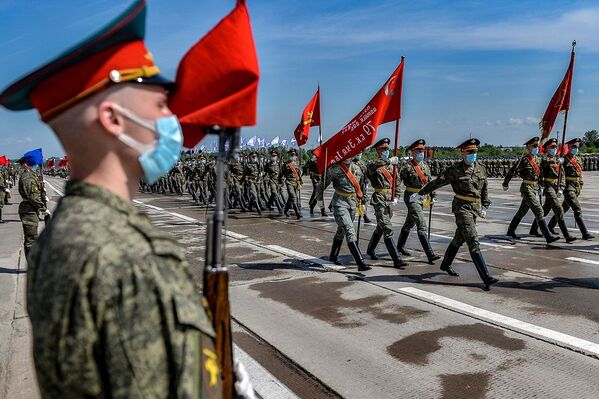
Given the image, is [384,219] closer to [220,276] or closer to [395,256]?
[395,256]

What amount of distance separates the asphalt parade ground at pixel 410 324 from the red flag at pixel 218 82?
146 centimetres

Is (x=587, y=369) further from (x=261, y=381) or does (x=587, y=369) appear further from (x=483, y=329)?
(x=261, y=381)

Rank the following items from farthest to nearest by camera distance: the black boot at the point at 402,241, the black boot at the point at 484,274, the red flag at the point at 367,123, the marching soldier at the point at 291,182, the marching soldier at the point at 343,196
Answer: the marching soldier at the point at 291,182 < the black boot at the point at 402,241 < the marching soldier at the point at 343,196 < the red flag at the point at 367,123 < the black boot at the point at 484,274

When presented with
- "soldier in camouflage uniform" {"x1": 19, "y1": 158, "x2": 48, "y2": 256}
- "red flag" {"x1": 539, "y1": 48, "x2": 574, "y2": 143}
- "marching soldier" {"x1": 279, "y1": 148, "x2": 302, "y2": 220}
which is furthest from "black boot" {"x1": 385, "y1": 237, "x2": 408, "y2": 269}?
"marching soldier" {"x1": 279, "y1": 148, "x2": 302, "y2": 220}

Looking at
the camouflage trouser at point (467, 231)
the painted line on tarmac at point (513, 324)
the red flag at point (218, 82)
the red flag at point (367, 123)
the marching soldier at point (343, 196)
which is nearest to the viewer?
the red flag at point (218, 82)

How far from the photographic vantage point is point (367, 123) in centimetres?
826

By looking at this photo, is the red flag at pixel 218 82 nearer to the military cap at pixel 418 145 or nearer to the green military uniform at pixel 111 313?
the green military uniform at pixel 111 313

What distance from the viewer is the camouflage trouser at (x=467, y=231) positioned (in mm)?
7211

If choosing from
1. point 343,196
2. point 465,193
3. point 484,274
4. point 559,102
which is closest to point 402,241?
point 343,196

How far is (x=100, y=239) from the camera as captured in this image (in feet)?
4.17

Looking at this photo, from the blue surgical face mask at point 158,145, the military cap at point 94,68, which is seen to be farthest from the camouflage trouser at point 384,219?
the military cap at point 94,68

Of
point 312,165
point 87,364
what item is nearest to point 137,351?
point 87,364

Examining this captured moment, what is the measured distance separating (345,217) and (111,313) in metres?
7.28

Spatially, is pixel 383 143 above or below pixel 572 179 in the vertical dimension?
above
